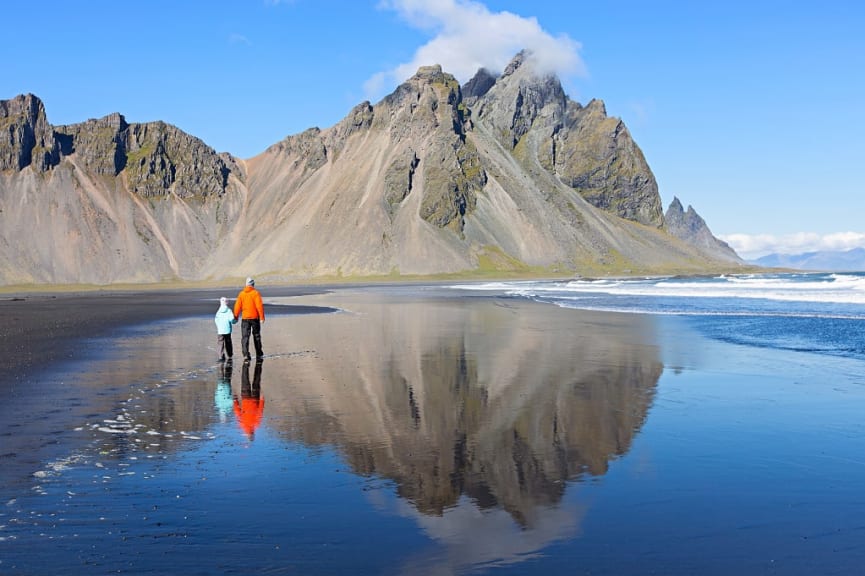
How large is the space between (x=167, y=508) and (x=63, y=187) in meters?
182

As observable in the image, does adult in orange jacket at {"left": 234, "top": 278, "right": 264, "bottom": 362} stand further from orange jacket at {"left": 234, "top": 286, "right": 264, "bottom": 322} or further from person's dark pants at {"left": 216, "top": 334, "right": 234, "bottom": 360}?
person's dark pants at {"left": 216, "top": 334, "right": 234, "bottom": 360}

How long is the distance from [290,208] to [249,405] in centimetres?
17251

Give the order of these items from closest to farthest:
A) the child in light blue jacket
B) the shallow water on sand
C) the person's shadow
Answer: the shallow water on sand → the person's shadow → the child in light blue jacket

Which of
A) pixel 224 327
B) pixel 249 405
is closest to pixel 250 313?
pixel 224 327

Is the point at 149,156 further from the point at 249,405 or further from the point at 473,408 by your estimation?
the point at 473,408

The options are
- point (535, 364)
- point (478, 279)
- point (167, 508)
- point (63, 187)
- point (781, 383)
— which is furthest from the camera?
point (63, 187)

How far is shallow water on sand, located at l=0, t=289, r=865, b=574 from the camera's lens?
6.89 m

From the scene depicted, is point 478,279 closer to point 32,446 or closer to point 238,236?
point 238,236

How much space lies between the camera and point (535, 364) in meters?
20.5

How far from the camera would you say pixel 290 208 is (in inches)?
7210

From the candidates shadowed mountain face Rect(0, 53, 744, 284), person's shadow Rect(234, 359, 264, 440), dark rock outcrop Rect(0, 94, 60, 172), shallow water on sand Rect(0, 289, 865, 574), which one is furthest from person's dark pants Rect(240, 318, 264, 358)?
dark rock outcrop Rect(0, 94, 60, 172)

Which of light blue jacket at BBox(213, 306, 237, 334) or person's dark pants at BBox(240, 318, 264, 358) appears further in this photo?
person's dark pants at BBox(240, 318, 264, 358)

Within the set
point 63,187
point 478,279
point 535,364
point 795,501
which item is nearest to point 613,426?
point 795,501

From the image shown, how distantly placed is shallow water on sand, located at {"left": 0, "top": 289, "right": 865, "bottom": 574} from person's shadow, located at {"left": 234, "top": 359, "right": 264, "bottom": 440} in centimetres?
8
